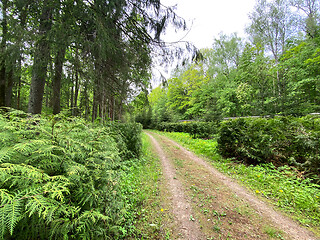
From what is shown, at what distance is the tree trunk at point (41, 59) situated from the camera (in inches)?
116

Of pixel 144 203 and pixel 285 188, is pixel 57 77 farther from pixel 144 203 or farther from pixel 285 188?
pixel 285 188

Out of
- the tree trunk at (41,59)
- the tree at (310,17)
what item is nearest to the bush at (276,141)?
the tree trunk at (41,59)

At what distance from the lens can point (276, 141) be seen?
4.18 m

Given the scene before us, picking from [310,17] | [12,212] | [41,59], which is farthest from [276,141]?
[310,17]

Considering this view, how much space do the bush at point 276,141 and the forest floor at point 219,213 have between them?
175 cm

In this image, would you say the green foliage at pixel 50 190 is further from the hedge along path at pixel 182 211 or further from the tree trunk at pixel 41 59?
the tree trunk at pixel 41 59

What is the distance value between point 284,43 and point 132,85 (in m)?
20.9

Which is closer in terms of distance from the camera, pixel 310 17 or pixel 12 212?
pixel 12 212

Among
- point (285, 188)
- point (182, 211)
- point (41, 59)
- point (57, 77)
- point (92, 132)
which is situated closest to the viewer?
point (92, 132)

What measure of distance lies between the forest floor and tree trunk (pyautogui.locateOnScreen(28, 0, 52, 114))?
163 inches

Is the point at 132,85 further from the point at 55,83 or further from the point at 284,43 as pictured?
the point at 284,43

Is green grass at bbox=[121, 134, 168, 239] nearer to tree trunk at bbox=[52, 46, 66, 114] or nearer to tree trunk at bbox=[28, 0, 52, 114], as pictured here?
tree trunk at bbox=[28, 0, 52, 114]

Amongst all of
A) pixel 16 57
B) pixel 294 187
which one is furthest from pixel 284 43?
pixel 16 57

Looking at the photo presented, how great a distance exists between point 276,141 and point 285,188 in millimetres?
1737
